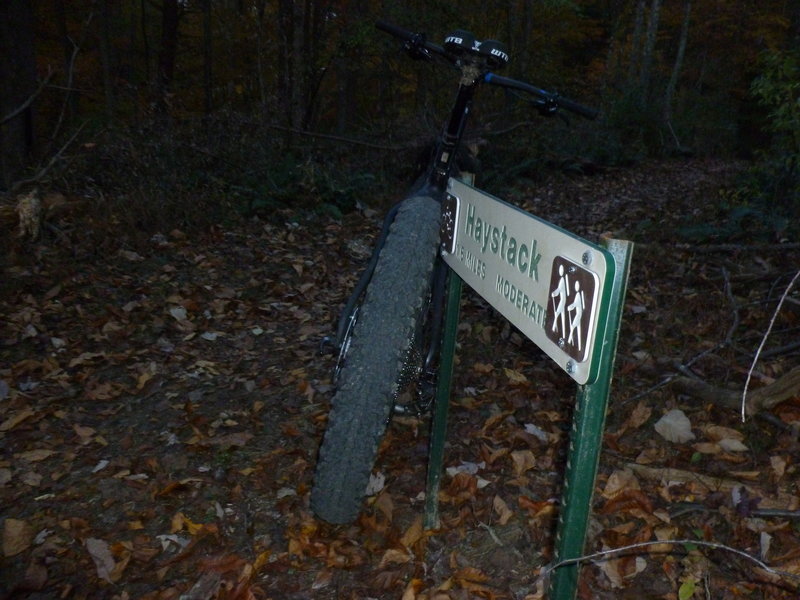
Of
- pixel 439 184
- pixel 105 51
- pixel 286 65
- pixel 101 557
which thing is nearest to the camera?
pixel 101 557

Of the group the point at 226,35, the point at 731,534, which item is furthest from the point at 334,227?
the point at 226,35

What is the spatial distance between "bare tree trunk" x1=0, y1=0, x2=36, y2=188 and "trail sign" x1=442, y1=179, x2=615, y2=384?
6.06 metres

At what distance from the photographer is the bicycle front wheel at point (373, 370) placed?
2336 millimetres

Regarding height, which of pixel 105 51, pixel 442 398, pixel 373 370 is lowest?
pixel 442 398

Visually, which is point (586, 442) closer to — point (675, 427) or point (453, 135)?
point (453, 135)

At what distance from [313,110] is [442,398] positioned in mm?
10456

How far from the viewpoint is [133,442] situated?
3.56 metres

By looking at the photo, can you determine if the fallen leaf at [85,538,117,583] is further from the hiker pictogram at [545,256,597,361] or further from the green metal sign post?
the hiker pictogram at [545,256,597,361]

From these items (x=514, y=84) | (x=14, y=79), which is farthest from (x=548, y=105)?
(x=14, y=79)

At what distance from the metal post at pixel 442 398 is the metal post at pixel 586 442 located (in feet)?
3.87

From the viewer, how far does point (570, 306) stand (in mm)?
1354

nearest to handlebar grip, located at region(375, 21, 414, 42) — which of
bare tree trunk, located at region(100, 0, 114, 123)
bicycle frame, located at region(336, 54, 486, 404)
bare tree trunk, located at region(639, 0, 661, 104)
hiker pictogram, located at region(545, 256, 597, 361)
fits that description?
bicycle frame, located at region(336, 54, 486, 404)

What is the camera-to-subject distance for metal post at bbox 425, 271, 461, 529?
2592 millimetres

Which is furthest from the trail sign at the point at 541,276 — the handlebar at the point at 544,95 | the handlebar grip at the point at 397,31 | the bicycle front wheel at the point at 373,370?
the handlebar grip at the point at 397,31
